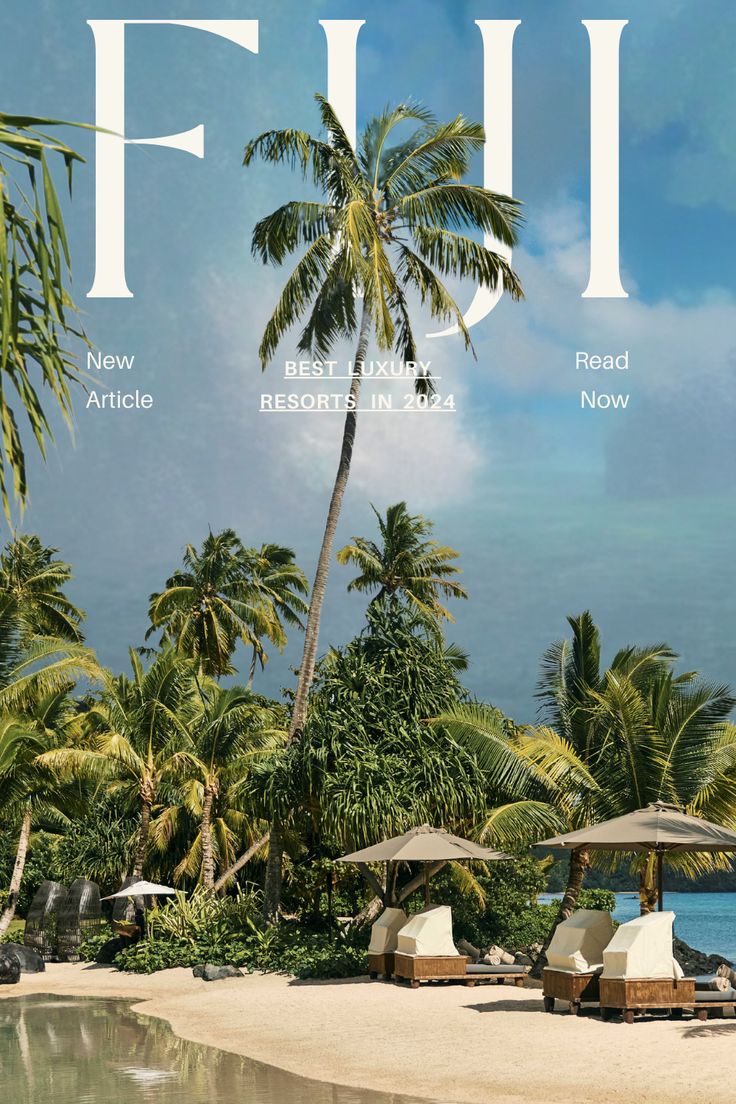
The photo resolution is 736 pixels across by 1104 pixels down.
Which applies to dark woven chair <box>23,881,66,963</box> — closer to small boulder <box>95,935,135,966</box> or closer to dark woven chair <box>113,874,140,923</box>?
dark woven chair <box>113,874,140,923</box>

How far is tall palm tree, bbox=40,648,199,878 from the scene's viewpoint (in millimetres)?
26859

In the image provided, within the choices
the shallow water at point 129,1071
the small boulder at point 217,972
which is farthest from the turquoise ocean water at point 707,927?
the shallow water at point 129,1071

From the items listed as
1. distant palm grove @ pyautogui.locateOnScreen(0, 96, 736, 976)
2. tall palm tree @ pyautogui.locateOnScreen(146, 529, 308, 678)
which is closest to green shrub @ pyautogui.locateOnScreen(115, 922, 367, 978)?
distant palm grove @ pyautogui.locateOnScreen(0, 96, 736, 976)

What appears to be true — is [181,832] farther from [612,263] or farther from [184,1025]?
[612,263]

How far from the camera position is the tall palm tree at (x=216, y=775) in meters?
26.7

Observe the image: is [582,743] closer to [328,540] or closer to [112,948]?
[328,540]

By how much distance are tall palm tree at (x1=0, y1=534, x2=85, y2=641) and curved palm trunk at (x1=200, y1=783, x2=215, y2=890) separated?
1549cm

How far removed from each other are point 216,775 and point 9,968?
21.3ft

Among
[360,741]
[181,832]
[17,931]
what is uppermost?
[360,741]

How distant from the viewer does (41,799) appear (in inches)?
1109

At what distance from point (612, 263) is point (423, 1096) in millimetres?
16113

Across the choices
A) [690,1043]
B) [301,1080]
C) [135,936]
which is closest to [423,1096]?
[301,1080]

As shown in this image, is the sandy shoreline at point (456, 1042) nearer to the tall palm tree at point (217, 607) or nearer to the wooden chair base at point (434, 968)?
the wooden chair base at point (434, 968)

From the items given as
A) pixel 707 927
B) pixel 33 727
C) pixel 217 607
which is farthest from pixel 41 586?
pixel 707 927
